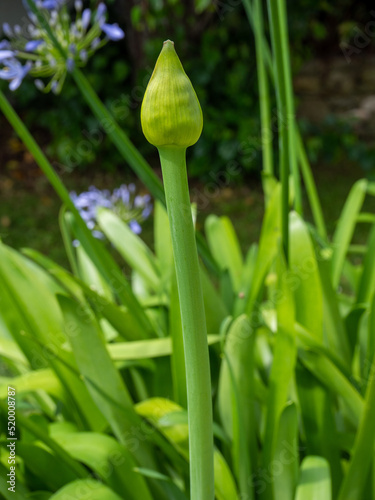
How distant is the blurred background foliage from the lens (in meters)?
4.17

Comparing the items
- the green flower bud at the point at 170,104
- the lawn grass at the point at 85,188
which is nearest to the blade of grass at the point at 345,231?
the green flower bud at the point at 170,104

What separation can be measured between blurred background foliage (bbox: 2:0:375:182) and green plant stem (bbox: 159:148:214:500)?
350 cm

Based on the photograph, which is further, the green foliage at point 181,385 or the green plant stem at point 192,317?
the green foliage at point 181,385

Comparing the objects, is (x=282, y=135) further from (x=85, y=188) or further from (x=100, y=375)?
(x=85, y=188)

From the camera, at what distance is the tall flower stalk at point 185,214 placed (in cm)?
43

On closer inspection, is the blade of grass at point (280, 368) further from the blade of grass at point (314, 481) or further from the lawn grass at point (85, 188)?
the lawn grass at point (85, 188)

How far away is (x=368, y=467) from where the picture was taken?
0.86 meters

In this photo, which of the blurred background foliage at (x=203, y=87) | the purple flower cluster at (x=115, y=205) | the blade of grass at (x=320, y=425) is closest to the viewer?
the blade of grass at (x=320, y=425)

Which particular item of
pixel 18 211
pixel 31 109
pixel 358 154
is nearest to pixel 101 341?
pixel 18 211

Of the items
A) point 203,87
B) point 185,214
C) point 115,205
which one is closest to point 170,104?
point 185,214

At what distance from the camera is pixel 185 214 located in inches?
18.4

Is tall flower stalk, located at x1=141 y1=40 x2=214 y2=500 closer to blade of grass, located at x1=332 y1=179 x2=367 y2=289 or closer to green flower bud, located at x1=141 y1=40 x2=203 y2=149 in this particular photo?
green flower bud, located at x1=141 y1=40 x2=203 y2=149

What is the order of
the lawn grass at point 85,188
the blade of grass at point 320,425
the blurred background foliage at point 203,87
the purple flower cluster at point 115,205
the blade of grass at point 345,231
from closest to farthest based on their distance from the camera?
the blade of grass at point 320,425, the blade of grass at point 345,231, the purple flower cluster at point 115,205, the lawn grass at point 85,188, the blurred background foliage at point 203,87

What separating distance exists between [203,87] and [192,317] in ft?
13.0
